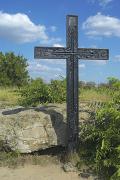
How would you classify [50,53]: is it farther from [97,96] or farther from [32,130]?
[97,96]

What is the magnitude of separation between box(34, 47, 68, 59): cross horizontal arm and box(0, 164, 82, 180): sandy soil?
2.27 metres

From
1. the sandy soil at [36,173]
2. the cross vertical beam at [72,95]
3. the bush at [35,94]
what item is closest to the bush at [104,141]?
the cross vertical beam at [72,95]

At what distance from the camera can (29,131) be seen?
10.0m

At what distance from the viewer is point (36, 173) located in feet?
30.7

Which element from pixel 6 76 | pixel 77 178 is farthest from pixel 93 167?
pixel 6 76

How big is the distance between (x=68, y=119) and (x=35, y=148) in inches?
37.2

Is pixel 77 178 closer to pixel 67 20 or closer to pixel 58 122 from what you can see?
pixel 58 122

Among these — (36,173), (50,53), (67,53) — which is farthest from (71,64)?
(36,173)

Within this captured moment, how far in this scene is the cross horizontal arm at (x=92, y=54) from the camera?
9.91m

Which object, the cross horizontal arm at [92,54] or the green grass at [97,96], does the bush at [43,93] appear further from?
the cross horizontal arm at [92,54]

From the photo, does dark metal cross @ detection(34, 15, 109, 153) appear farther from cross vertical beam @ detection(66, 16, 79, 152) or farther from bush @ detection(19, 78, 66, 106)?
bush @ detection(19, 78, 66, 106)

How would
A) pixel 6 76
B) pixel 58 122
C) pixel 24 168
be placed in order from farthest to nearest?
pixel 6 76
pixel 58 122
pixel 24 168

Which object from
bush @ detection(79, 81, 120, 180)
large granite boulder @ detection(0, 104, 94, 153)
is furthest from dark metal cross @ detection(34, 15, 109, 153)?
large granite boulder @ detection(0, 104, 94, 153)

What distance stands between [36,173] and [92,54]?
9.12ft
